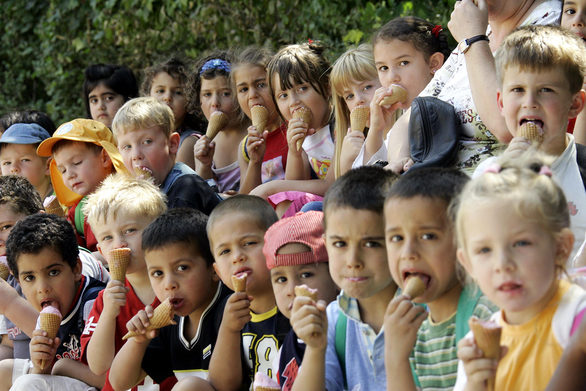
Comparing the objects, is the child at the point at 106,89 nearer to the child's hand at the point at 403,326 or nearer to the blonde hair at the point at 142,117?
the blonde hair at the point at 142,117

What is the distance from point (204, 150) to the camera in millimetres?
5711

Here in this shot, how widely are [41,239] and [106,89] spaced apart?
111 inches

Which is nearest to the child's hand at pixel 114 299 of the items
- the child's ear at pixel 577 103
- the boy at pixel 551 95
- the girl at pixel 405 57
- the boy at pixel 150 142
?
the boy at pixel 150 142

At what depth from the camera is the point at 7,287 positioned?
491 cm

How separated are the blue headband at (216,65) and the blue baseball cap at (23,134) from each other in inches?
64.5

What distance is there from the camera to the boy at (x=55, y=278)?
465 cm

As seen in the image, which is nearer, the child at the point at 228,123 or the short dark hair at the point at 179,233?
the short dark hair at the point at 179,233

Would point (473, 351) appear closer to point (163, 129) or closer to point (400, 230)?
point (400, 230)

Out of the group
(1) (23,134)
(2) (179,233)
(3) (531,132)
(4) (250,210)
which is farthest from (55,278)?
(3) (531,132)

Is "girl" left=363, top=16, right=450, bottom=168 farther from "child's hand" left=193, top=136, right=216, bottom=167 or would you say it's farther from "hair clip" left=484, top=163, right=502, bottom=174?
"hair clip" left=484, top=163, right=502, bottom=174

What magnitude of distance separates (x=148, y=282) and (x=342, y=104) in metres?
1.59

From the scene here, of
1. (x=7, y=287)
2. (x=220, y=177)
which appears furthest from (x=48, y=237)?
(x=220, y=177)

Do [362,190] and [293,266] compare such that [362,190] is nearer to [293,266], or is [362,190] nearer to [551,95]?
[293,266]

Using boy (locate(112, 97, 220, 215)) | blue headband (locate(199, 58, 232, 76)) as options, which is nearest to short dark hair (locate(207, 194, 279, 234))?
boy (locate(112, 97, 220, 215))
